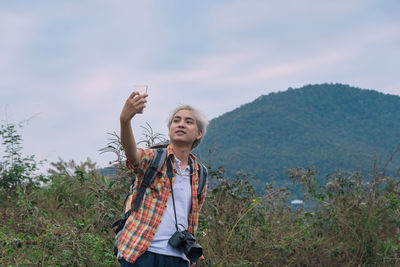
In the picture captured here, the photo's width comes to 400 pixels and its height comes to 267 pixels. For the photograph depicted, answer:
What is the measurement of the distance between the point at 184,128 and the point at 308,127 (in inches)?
3267

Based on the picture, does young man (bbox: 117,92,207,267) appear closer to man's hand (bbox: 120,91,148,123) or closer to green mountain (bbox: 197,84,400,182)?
man's hand (bbox: 120,91,148,123)

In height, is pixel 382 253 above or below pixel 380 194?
below

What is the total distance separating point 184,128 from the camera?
9.86ft

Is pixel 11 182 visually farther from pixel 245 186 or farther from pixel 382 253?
pixel 382 253

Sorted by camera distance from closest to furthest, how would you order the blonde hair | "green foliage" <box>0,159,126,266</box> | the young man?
the young man, the blonde hair, "green foliage" <box>0,159,126,266</box>

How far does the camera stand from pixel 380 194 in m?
6.42

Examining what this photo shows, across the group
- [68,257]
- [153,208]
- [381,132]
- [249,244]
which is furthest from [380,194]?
[381,132]

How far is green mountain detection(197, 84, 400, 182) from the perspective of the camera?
209 ft

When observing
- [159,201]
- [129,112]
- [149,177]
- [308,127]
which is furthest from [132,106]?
[308,127]

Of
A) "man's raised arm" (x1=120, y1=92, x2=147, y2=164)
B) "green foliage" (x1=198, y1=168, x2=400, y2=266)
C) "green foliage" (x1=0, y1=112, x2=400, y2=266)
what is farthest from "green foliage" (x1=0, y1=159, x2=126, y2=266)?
"man's raised arm" (x1=120, y1=92, x2=147, y2=164)

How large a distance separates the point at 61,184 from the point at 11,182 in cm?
99

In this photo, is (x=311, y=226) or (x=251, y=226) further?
(x=311, y=226)

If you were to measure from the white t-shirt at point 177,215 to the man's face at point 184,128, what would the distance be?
13 cm

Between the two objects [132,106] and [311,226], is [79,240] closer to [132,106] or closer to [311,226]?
[132,106]
